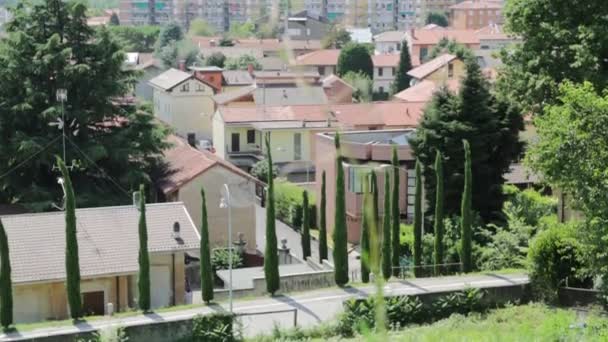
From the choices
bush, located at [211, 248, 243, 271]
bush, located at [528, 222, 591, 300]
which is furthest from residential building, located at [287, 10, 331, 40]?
bush, located at [528, 222, 591, 300]

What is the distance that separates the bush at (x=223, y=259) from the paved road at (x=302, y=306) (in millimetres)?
4952

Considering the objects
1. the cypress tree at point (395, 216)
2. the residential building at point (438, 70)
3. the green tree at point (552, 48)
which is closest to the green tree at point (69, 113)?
the cypress tree at point (395, 216)

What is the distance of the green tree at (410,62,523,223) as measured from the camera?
68.3ft

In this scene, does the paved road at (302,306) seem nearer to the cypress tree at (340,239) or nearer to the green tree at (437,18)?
the cypress tree at (340,239)

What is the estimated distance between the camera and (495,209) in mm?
21000

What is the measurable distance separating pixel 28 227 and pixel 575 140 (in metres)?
10.7

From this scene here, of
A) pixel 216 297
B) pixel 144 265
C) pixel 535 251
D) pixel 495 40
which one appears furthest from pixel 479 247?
pixel 495 40

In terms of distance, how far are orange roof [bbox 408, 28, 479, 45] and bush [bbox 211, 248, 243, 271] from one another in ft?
145

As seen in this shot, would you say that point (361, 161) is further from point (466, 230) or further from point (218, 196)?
point (218, 196)

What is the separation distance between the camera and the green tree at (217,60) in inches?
2168

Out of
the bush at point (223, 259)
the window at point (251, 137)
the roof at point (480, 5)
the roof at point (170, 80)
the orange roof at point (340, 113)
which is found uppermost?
the roof at point (480, 5)

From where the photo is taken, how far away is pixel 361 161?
68.6 ft

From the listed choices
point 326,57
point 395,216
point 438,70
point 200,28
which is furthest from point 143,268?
point 200,28

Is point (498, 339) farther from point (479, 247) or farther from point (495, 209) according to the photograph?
point (495, 209)
